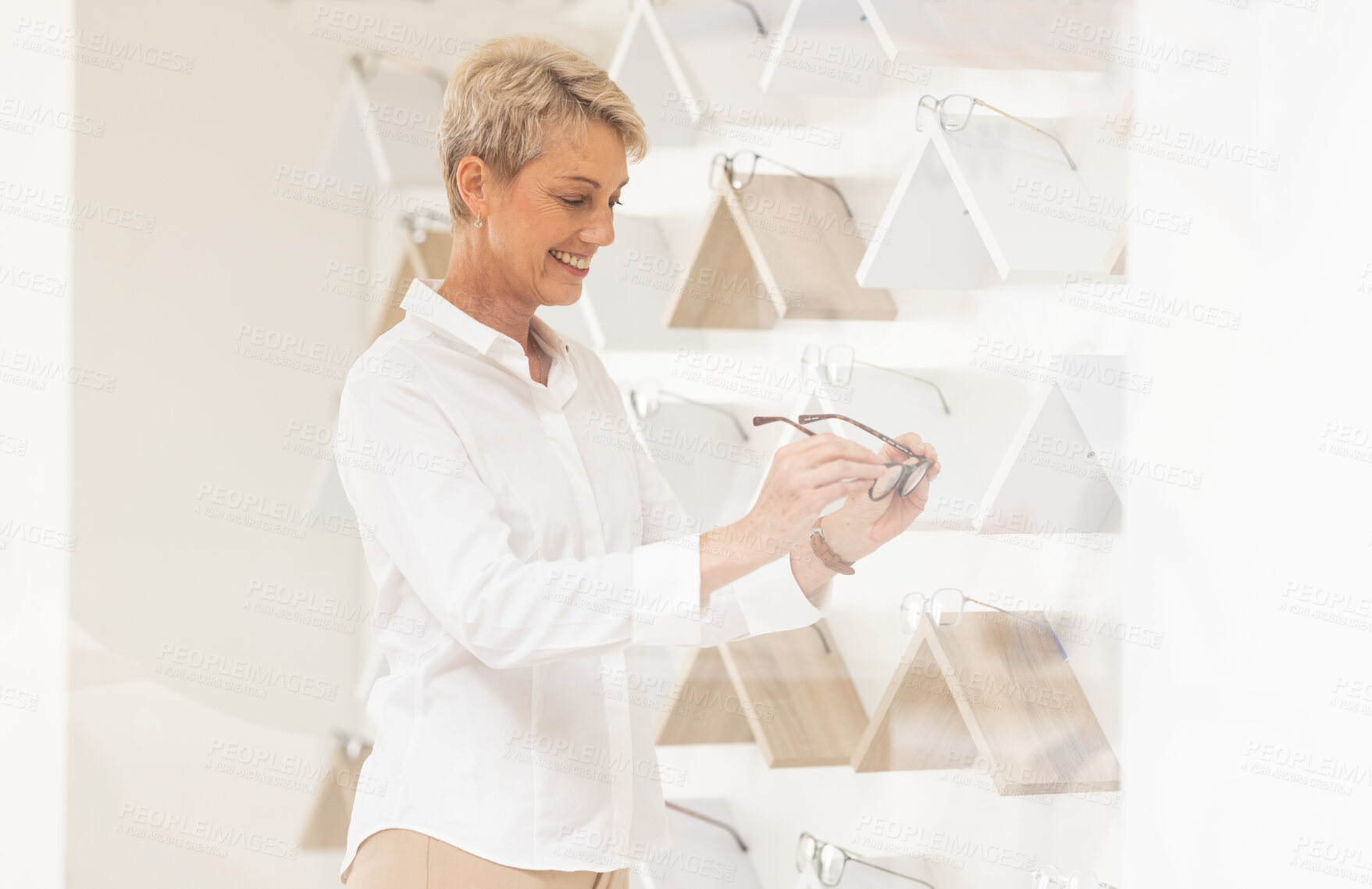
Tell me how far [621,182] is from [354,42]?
61.3 inches

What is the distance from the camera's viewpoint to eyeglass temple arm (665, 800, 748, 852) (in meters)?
1.99

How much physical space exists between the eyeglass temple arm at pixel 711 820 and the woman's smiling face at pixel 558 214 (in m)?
1.07

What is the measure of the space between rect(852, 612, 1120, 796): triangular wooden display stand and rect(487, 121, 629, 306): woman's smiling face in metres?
0.54

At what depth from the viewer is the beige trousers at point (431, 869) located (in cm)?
108

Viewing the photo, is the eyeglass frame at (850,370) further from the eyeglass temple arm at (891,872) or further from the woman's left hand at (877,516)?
the eyeglass temple arm at (891,872)

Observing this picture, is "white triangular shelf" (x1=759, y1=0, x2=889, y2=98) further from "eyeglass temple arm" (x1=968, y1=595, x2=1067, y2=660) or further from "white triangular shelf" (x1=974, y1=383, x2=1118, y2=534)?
"eyeglass temple arm" (x1=968, y1=595, x2=1067, y2=660)

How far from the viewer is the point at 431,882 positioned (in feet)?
3.52

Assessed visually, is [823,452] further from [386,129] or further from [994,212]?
[386,129]

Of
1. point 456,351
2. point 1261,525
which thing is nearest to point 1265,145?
point 1261,525

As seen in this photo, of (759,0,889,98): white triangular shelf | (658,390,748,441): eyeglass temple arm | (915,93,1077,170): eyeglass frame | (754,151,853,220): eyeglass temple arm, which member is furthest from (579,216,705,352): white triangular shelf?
(915,93,1077,170): eyeglass frame

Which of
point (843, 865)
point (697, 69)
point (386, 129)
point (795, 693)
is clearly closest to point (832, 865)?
point (843, 865)

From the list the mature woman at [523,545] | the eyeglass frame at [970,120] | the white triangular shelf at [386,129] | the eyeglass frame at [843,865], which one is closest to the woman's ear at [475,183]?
the mature woman at [523,545]

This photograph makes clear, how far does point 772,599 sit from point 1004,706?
40 centimetres

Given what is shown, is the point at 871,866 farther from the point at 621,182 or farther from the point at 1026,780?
the point at 621,182
